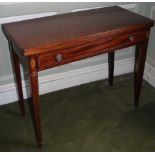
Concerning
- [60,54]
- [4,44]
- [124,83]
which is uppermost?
[60,54]

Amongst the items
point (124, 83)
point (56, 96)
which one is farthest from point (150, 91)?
point (56, 96)

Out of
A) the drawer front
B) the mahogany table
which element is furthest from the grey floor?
the drawer front

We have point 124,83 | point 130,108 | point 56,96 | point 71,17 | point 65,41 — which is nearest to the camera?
point 65,41

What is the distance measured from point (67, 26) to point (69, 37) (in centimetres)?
18

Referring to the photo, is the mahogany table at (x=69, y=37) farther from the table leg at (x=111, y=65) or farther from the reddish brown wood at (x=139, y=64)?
the table leg at (x=111, y=65)

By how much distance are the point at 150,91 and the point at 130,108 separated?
0.32 metres

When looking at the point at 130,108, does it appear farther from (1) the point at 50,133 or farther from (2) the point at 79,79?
(1) the point at 50,133

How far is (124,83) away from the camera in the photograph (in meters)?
2.35

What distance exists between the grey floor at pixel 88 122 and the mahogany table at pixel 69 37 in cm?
Result: 19

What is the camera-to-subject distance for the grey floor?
1.70m

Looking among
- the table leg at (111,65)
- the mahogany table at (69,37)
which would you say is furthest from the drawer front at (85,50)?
the table leg at (111,65)

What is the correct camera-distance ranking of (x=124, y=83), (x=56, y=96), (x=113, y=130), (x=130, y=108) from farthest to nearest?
(x=124, y=83), (x=56, y=96), (x=130, y=108), (x=113, y=130)

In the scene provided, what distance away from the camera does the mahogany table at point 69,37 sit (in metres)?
1.36

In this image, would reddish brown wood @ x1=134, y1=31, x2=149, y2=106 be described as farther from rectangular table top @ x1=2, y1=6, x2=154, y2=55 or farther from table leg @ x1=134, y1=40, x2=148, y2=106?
rectangular table top @ x1=2, y1=6, x2=154, y2=55
